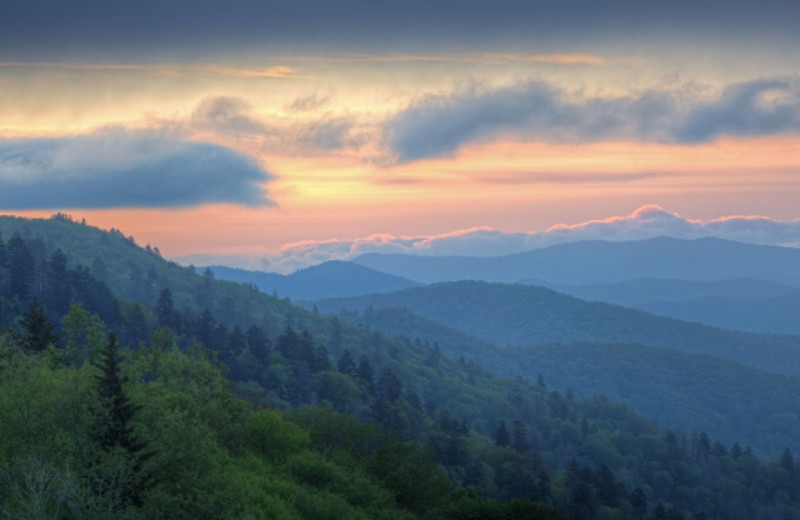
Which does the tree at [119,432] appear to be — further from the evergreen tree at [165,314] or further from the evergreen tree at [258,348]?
the evergreen tree at [165,314]

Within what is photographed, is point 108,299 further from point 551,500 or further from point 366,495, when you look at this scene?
point 366,495

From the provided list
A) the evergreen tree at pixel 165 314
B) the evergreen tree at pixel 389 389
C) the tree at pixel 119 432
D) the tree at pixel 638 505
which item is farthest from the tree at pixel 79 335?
the tree at pixel 638 505

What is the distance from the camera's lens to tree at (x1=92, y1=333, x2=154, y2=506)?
49.7m

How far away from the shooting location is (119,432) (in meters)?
51.6

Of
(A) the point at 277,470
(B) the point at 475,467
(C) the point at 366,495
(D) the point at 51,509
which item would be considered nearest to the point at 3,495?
A: (D) the point at 51,509

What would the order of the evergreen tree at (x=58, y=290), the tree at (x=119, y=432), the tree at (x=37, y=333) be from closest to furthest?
the tree at (x=119, y=432)
the tree at (x=37, y=333)
the evergreen tree at (x=58, y=290)

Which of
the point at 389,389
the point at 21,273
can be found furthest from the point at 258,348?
the point at 21,273

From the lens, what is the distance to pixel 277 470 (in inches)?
2817

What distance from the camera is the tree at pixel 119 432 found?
49.7 metres

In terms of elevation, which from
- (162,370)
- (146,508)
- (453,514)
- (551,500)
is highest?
(162,370)

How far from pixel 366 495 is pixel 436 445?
292 ft

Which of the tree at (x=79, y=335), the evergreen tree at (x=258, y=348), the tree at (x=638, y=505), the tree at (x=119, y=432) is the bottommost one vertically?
the tree at (x=638, y=505)

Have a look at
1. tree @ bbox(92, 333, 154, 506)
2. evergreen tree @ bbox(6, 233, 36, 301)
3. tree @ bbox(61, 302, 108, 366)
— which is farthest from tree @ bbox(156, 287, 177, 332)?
tree @ bbox(92, 333, 154, 506)

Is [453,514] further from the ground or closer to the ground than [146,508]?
closer to the ground
